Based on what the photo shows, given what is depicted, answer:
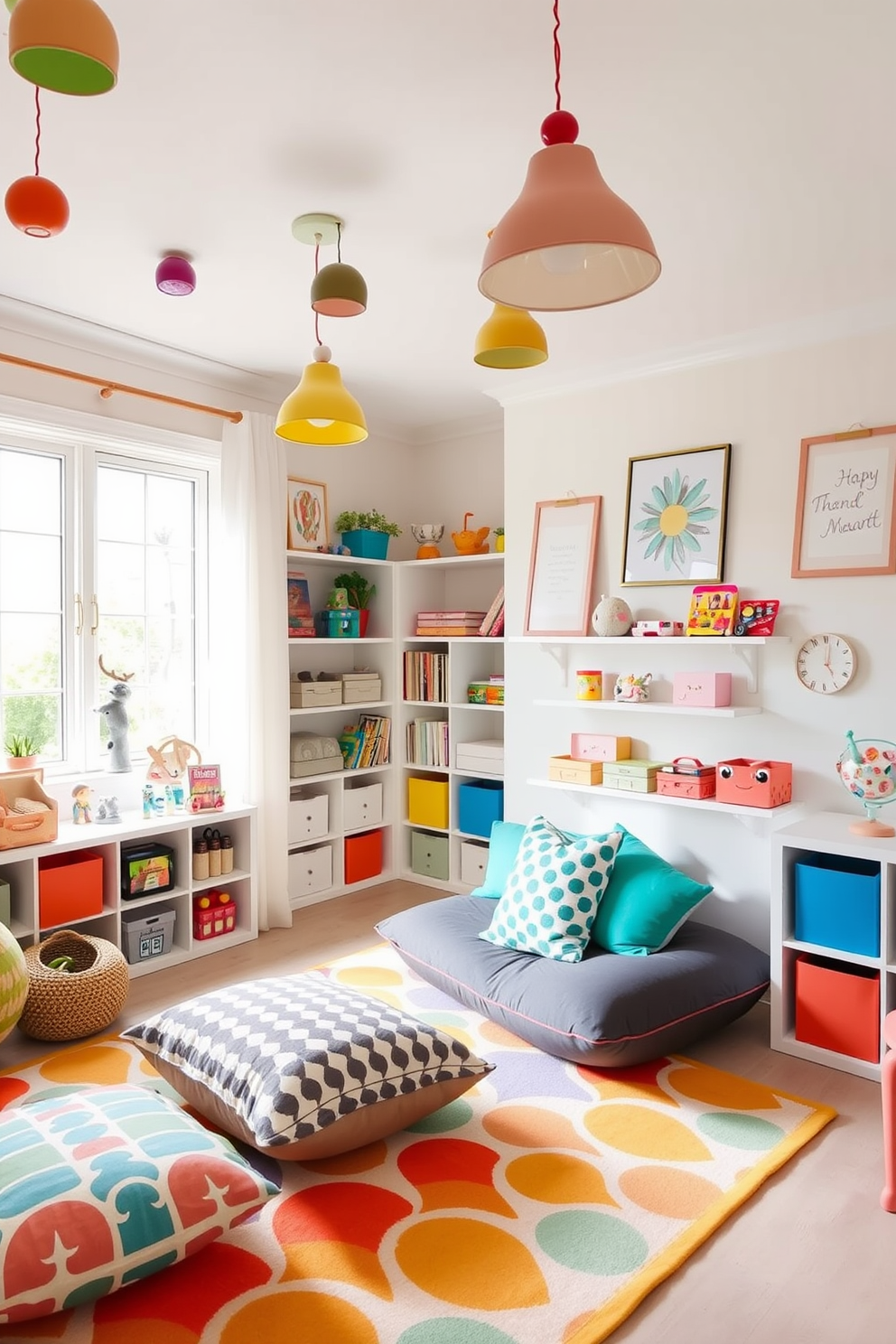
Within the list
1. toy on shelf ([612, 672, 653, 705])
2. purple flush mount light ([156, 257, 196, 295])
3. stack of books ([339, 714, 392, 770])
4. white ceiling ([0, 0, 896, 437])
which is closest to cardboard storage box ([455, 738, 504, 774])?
stack of books ([339, 714, 392, 770])

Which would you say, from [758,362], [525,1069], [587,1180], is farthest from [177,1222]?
[758,362]

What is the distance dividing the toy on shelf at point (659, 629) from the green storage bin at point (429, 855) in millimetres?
1701

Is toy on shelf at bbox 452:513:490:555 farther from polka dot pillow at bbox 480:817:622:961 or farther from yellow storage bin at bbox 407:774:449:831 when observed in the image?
polka dot pillow at bbox 480:817:622:961

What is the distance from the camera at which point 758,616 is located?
3266mm

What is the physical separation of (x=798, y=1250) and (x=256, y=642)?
299 centimetres

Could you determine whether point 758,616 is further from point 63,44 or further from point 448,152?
point 63,44

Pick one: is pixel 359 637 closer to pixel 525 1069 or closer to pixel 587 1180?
pixel 525 1069

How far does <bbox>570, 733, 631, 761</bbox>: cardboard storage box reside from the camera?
3703 millimetres

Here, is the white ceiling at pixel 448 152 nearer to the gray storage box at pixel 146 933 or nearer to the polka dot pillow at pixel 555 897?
the polka dot pillow at pixel 555 897

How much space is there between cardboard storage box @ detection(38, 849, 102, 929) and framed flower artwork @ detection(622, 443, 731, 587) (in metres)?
2.35

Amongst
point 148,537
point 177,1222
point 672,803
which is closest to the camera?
point 177,1222

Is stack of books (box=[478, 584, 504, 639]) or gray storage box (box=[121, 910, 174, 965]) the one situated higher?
stack of books (box=[478, 584, 504, 639])

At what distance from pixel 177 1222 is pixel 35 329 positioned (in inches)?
120

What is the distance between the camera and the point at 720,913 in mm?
3461
